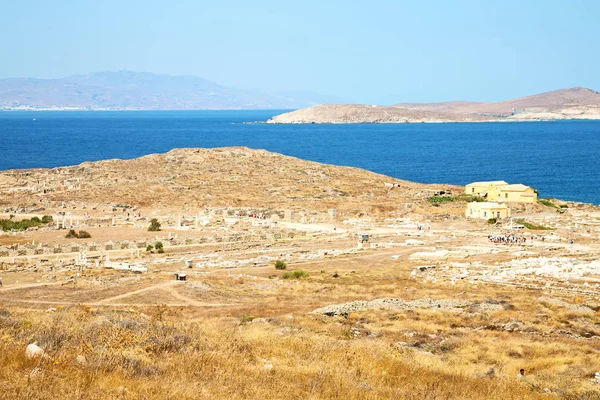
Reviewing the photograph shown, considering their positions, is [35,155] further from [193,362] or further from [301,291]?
[193,362]

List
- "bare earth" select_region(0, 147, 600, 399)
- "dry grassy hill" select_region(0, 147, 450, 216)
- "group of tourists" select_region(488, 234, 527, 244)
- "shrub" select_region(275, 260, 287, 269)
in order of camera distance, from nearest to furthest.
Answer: "bare earth" select_region(0, 147, 600, 399) < "shrub" select_region(275, 260, 287, 269) < "group of tourists" select_region(488, 234, 527, 244) < "dry grassy hill" select_region(0, 147, 450, 216)

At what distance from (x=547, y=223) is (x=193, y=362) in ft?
163

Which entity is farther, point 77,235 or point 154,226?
point 154,226

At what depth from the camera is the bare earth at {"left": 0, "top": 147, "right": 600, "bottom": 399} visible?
13.2 metres

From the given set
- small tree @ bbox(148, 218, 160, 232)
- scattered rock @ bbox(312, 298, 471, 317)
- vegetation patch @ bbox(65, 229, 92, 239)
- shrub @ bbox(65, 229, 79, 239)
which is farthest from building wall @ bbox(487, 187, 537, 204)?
scattered rock @ bbox(312, 298, 471, 317)

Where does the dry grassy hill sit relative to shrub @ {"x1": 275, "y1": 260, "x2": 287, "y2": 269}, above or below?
below

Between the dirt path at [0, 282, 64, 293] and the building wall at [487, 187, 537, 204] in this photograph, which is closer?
the dirt path at [0, 282, 64, 293]

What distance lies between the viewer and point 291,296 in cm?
3022

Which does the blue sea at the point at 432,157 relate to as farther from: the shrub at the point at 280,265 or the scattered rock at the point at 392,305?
the scattered rock at the point at 392,305

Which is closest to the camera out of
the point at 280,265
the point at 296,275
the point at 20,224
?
the point at 296,275

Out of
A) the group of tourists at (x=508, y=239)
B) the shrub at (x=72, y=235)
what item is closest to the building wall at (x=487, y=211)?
the group of tourists at (x=508, y=239)

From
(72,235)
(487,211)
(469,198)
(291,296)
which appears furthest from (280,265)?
(469,198)

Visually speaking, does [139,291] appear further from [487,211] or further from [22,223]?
[487,211]

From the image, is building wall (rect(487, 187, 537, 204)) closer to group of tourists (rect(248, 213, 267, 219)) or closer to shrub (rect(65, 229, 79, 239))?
group of tourists (rect(248, 213, 267, 219))
